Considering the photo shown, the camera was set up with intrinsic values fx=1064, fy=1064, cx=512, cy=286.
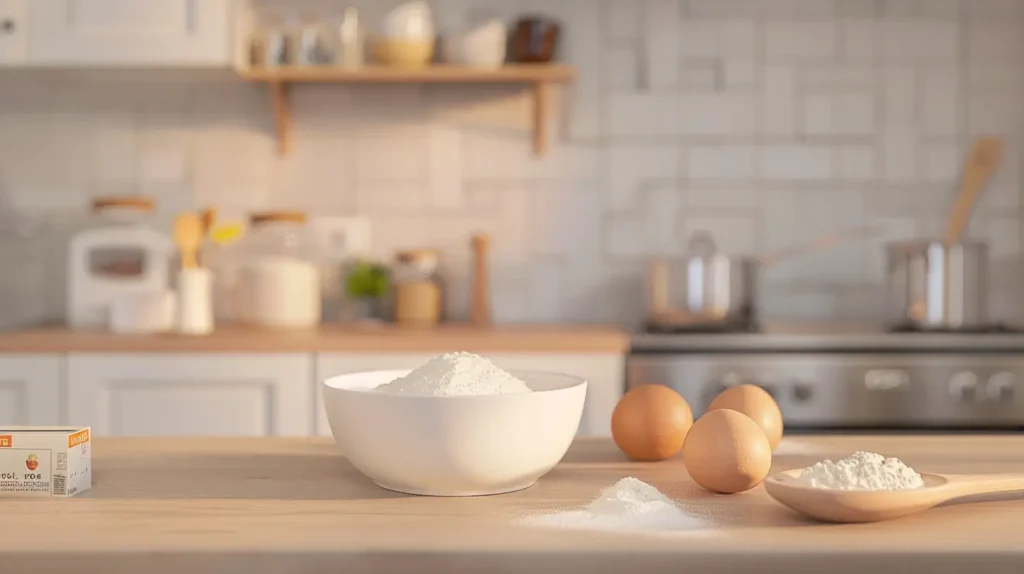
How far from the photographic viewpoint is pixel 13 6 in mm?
2715

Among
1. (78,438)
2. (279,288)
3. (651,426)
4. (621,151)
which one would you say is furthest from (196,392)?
(651,426)

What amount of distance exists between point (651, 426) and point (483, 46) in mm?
1842

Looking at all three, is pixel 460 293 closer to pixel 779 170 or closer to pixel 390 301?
pixel 390 301

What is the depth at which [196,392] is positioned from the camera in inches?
98.9

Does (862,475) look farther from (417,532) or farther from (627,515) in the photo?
(417,532)

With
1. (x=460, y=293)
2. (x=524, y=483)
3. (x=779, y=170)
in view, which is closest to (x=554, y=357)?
(x=460, y=293)

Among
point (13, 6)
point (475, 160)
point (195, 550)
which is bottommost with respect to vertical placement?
point (195, 550)

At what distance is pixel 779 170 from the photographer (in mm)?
3096

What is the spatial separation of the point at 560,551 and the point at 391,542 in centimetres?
13

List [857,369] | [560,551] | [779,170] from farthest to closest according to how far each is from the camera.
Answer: [779,170] < [857,369] < [560,551]

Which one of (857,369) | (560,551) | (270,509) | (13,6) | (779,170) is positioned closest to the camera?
(560,551)

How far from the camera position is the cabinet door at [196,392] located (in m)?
2.51

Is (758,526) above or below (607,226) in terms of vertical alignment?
below

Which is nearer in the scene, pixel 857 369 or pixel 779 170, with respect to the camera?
pixel 857 369
